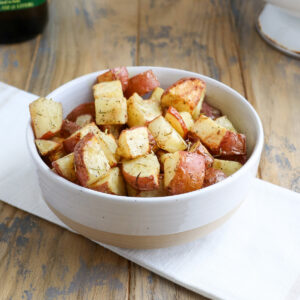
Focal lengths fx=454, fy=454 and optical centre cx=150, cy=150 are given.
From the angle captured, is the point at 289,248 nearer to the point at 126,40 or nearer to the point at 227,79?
the point at 227,79

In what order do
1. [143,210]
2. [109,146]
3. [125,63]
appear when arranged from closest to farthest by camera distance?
1. [143,210]
2. [109,146]
3. [125,63]

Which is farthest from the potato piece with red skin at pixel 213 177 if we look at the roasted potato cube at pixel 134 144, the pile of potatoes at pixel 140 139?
the roasted potato cube at pixel 134 144

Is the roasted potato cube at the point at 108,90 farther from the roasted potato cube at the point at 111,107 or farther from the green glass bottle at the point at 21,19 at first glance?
the green glass bottle at the point at 21,19

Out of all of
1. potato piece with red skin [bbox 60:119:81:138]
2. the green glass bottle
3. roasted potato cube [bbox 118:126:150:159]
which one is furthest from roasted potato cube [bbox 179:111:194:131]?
the green glass bottle

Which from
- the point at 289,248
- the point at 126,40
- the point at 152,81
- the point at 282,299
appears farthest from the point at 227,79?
the point at 282,299

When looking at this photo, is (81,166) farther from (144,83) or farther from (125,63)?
(125,63)

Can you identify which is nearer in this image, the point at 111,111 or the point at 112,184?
the point at 112,184

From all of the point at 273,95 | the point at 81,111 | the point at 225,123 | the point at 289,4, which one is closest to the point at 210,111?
the point at 225,123

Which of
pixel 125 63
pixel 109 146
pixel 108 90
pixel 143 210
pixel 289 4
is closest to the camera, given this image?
pixel 143 210
